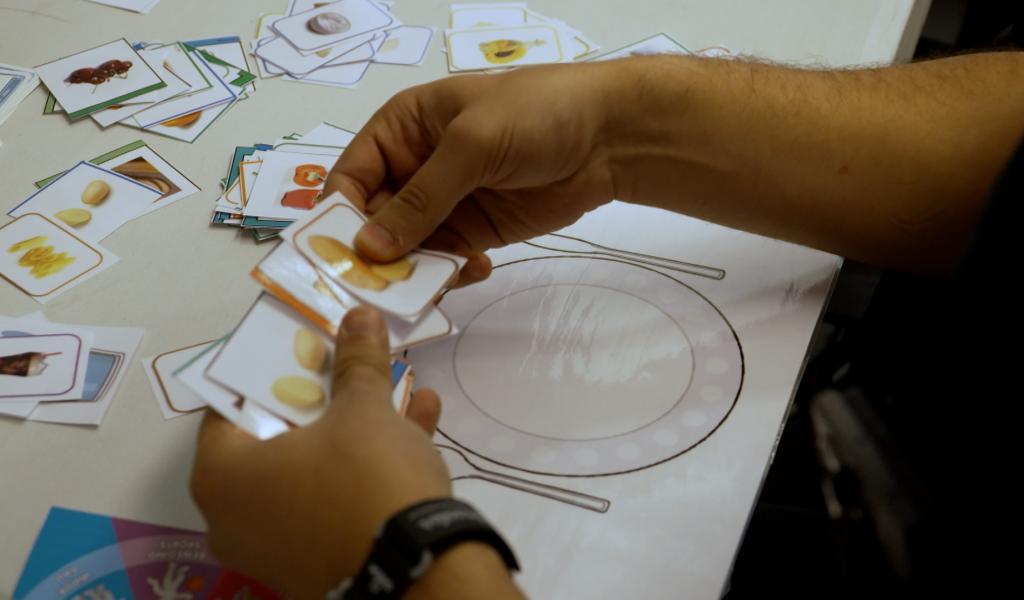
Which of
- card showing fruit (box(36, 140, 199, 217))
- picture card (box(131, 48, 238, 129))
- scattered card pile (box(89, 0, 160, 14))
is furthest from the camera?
scattered card pile (box(89, 0, 160, 14))

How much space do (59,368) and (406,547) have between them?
54 centimetres

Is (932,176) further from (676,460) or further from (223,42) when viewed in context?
(223,42)

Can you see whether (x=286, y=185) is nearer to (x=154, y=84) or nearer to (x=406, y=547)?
(x=154, y=84)

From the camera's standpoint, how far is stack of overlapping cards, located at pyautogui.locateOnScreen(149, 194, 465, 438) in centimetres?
71

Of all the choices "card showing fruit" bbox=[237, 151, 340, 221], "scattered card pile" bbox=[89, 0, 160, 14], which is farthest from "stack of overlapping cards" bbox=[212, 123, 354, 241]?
"scattered card pile" bbox=[89, 0, 160, 14]

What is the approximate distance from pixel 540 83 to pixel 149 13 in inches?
36.1

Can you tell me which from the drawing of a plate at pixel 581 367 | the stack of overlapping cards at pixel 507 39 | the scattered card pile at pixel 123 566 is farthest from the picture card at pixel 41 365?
the stack of overlapping cards at pixel 507 39

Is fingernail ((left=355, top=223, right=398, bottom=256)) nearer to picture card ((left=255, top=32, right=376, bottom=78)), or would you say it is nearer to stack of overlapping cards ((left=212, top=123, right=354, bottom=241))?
stack of overlapping cards ((left=212, top=123, right=354, bottom=241))

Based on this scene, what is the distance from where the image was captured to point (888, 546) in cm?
56

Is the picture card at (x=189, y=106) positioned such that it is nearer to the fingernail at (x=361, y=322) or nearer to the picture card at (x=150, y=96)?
the picture card at (x=150, y=96)

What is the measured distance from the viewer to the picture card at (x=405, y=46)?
1330 mm

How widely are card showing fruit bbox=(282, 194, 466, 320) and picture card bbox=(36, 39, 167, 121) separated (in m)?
0.62

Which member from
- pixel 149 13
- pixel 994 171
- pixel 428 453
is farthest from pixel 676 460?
pixel 149 13

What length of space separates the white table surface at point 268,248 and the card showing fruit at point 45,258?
2 cm
